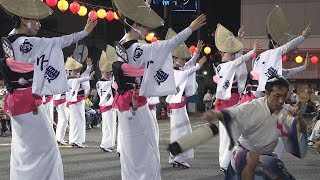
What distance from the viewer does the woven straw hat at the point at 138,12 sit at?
5.85m

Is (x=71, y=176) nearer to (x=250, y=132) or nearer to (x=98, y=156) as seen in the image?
A: (x=98, y=156)

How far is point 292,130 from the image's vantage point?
13.1ft

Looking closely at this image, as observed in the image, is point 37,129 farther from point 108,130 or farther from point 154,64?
point 108,130

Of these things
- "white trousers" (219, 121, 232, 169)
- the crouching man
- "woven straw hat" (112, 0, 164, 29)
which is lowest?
"white trousers" (219, 121, 232, 169)

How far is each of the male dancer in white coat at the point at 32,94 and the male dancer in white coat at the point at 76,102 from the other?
640 centimetres

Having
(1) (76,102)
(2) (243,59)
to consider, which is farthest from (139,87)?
(1) (76,102)

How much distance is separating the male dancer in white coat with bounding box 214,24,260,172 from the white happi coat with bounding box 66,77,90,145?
187 inches

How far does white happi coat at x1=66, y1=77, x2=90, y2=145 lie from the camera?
1197cm

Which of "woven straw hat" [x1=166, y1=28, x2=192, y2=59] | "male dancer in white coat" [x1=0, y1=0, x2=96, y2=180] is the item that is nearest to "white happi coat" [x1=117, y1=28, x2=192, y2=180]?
"male dancer in white coat" [x1=0, y1=0, x2=96, y2=180]

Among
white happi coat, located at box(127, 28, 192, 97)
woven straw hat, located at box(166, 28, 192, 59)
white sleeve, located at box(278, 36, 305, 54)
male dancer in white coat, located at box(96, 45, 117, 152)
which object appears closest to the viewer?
white happi coat, located at box(127, 28, 192, 97)

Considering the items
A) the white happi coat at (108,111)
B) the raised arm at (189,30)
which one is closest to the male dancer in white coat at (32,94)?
the raised arm at (189,30)

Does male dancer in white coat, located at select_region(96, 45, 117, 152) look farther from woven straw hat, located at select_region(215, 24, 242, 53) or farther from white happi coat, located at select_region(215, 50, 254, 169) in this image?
white happi coat, located at select_region(215, 50, 254, 169)

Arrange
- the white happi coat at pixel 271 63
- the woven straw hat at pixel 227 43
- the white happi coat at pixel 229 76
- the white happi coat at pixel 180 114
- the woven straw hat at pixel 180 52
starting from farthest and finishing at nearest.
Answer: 1. the woven straw hat at pixel 180 52
2. the white happi coat at pixel 180 114
3. the woven straw hat at pixel 227 43
4. the white happi coat at pixel 229 76
5. the white happi coat at pixel 271 63

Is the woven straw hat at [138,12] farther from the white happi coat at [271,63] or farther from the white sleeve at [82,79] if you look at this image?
the white sleeve at [82,79]
